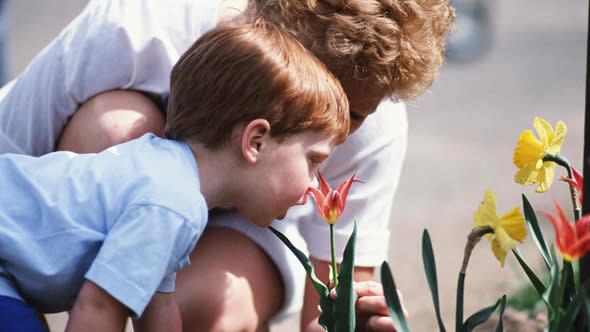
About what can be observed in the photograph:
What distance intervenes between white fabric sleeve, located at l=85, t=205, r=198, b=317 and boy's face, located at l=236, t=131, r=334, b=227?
0.60ft

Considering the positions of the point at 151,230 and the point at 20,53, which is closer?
the point at 151,230

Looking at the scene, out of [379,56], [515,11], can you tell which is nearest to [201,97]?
[379,56]

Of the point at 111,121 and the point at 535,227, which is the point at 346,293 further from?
the point at 111,121

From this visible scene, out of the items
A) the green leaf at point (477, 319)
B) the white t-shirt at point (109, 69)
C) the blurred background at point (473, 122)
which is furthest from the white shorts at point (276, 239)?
the green leaf at point (477, 319)

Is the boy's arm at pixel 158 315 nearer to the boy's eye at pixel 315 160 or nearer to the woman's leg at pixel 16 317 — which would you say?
Result: the woman's leg at pixel 16 317

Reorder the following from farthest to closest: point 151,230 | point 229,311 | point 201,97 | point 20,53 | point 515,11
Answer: point 515,11, point 20,53, point 229,311, point 201,97, point 151,230

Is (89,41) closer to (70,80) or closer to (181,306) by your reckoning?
(70,80)

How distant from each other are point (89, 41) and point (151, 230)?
1.99 ft

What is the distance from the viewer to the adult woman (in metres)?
1.39

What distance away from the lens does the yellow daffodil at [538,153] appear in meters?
1.18

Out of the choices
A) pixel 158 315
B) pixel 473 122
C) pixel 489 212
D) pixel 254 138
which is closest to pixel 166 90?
pixel 254 138

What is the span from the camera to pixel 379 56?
1.38 metres

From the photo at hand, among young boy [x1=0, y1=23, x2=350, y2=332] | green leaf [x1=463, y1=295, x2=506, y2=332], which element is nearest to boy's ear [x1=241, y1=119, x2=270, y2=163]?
young boy [x1=0, y1=23, x2=350, y2=332]

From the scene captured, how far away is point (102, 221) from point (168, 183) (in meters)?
0.13
